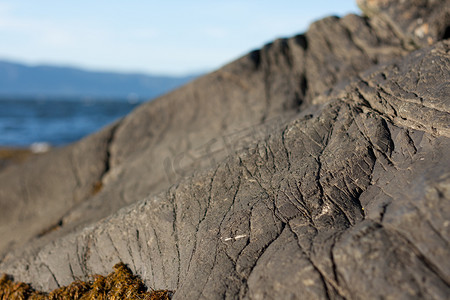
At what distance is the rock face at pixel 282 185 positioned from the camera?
11.7 ft

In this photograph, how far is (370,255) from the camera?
3432 millimetres

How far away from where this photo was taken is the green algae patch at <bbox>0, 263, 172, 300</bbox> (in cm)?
470

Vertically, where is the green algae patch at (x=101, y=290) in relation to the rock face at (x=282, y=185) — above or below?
below

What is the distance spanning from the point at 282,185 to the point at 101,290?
266 centimetres

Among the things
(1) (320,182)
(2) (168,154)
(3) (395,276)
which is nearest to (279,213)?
(1) (320,182)

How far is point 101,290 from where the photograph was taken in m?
5.04

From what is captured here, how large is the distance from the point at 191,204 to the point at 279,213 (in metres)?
1.24

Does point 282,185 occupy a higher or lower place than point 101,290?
higher

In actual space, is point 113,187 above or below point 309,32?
below

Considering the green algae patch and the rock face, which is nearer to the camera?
the rock face

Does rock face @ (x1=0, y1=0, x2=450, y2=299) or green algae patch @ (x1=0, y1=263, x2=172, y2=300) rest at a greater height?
rock face @ (x1=0, y1=0, x2=450, y2=299)

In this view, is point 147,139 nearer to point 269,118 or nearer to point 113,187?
point 113,187

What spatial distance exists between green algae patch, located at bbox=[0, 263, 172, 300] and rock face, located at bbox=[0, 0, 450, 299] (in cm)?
14

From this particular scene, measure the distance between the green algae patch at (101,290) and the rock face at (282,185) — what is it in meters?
0.14
